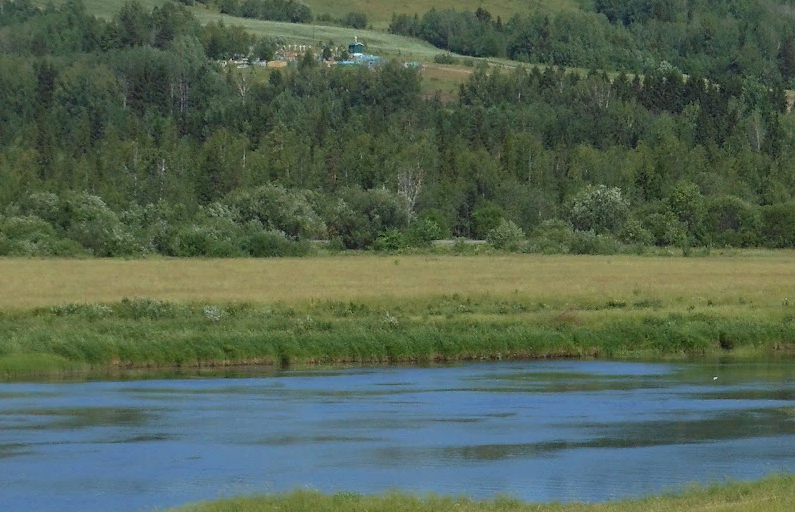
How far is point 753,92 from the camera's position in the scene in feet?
595

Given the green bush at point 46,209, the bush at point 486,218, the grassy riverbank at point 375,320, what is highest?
the grassy riverbank at point 375,320

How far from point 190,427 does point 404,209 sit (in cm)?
6927

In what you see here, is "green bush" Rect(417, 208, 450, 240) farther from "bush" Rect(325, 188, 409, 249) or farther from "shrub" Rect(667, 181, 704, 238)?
"shrub" Rect(667, 181, 704, 238)

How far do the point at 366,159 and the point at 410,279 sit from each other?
6724 centimetres

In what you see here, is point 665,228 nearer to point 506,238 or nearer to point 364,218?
point 506,238

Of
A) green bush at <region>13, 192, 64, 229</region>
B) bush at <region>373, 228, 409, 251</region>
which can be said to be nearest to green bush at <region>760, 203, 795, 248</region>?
bush at <region>373, 228, 409, 251</region>

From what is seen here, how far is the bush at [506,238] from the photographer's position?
96081 mm

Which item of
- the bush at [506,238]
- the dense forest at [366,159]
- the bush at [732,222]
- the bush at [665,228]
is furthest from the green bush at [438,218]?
the bush at [732,222]

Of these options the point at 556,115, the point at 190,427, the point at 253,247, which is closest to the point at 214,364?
the point at 190,427

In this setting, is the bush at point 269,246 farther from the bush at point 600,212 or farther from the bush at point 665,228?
the bush at point 665,228

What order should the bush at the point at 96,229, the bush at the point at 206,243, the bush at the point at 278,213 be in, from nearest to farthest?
the bush at the point at 206,243
the bush at the point at 96,229
the bush at the point at 278,213


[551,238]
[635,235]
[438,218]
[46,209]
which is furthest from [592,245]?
[46,209]

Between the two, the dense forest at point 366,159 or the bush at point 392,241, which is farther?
the dense forest at point 366,159

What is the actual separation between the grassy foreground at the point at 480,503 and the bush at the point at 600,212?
8172 centimetres
